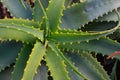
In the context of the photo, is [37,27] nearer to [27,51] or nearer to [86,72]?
[27,51]

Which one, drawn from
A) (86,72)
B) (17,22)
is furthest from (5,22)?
(86,72)

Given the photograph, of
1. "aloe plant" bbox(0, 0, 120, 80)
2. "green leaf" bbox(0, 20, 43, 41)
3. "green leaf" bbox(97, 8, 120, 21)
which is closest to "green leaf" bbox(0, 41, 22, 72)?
"aloe plant" bbox(0, 0, 120, 80)

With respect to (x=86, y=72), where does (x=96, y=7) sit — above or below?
above

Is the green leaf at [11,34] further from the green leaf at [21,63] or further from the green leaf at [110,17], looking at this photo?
the green leaf at [110,17]

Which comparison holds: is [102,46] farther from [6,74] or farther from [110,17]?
[6,74]

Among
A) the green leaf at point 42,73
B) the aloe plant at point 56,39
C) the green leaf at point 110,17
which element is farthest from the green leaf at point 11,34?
the green leaf at point 110,17

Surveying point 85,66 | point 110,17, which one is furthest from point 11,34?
point 110,17
